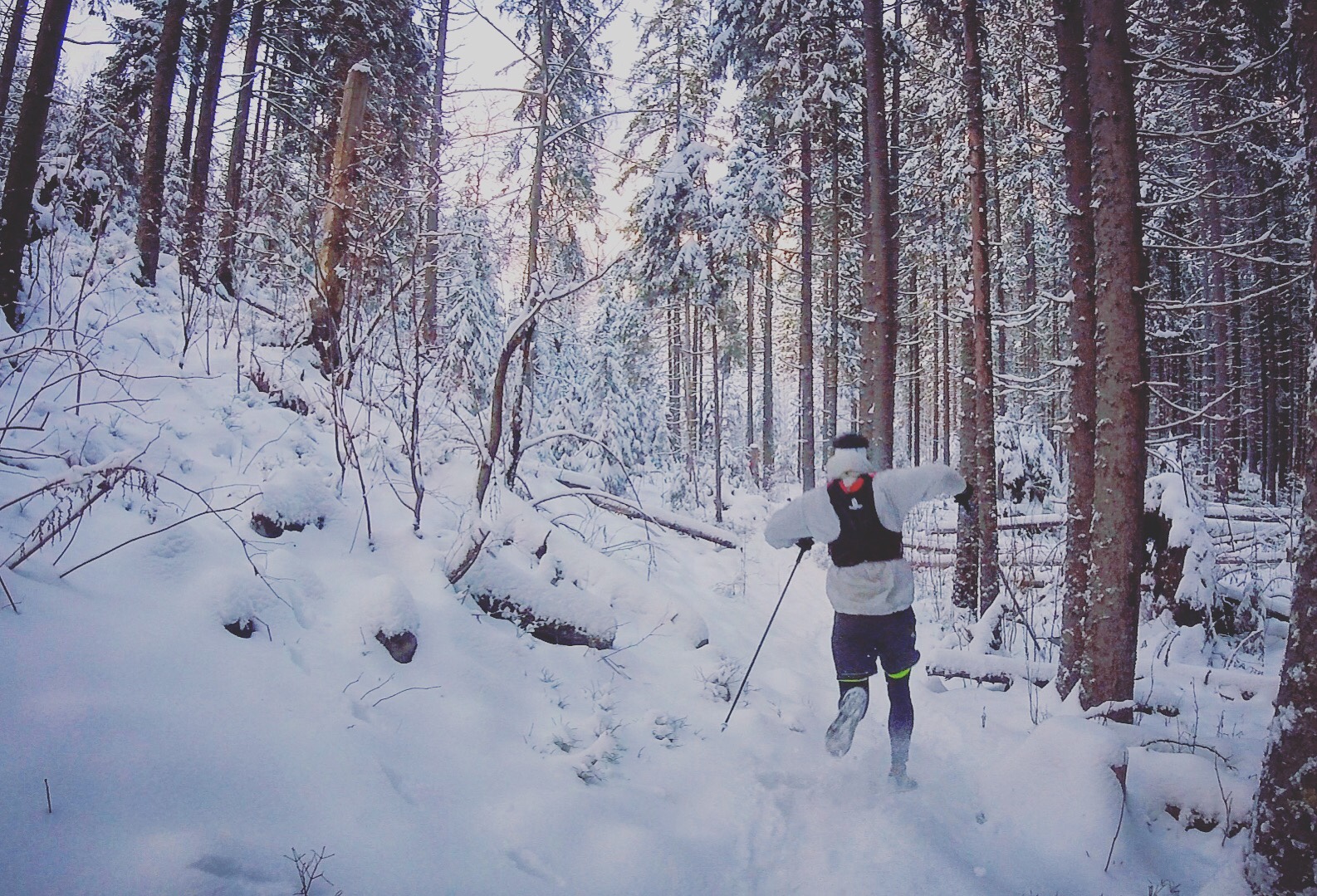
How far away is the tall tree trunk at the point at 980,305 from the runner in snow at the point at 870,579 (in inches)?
196

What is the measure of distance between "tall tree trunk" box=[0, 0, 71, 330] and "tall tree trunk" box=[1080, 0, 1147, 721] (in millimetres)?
9283

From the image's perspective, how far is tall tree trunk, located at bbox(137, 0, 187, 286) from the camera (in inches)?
340

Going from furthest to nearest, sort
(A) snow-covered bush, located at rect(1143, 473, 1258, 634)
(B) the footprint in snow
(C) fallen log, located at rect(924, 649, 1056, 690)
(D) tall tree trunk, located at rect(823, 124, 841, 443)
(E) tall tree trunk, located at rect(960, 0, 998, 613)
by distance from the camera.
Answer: (D) tall tree trunk, located at rect(823, 124, 841, 443)
(E) tall tree trunk, located at rect(960, 0, 998, 613)
(A) snow-covered bush, located at rect(1143, 473, 1258, 634)
(C) fallen log, located at rect(924, 649, 1056, 690)
(B) the footprint in snow

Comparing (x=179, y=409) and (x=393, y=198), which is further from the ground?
(x=393, y=198)

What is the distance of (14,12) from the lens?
11.1 metres

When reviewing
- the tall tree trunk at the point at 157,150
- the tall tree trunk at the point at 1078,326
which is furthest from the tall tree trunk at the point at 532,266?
the tall tree trunk at the point at 157,150

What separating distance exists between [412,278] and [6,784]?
340 centimetres

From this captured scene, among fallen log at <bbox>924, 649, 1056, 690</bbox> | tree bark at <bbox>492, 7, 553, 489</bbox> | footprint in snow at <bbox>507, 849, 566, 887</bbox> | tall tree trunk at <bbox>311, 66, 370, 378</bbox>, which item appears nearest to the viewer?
footprint in snow at <bbox>507, 849, 566, 887</bbox>

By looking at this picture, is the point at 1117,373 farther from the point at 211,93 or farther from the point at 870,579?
the point at 211,93

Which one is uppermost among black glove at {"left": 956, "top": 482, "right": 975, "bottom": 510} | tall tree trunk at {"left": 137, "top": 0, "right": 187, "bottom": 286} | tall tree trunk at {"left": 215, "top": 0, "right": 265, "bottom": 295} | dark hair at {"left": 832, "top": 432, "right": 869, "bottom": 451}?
tall tree trunk at {"left": 215, "top": 0, "right": 265, "bottom": 295}

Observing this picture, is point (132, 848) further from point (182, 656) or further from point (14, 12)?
point (14, 12)

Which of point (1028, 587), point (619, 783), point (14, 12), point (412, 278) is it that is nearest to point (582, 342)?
point (14, 12)

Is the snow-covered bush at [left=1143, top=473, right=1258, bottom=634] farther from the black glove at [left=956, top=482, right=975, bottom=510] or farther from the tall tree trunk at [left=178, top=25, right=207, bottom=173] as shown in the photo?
the tall tree trunk at [left=178, top=25, right=207, bottom=173]

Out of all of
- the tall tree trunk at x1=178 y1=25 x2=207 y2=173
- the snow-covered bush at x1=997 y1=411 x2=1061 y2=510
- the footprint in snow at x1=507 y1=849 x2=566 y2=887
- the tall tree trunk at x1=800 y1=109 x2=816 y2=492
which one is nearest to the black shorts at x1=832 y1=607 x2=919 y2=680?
the footprint in snow at x1=507 y1=849 x2=566 y2=887
